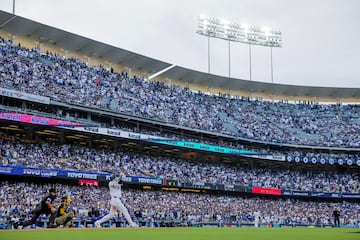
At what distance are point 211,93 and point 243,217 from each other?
87.3 ft

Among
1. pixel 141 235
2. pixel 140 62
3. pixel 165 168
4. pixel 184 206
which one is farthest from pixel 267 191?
pixel 141 235

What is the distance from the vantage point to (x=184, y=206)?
162 feet

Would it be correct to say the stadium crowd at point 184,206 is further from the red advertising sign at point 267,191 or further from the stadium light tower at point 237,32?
the stadium light tower at point 237,32

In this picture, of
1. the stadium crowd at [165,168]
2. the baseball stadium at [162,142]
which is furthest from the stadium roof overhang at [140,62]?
the stadium crowd at [165,168]

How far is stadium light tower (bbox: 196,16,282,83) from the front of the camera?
7100 cm

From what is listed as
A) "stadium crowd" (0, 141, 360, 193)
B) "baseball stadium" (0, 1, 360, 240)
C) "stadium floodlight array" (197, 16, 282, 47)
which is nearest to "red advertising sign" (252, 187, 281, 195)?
"baseball stadium" (0, 1, 360, 240)

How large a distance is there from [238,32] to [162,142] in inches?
1140

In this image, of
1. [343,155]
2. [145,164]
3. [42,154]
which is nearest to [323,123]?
[343,155]

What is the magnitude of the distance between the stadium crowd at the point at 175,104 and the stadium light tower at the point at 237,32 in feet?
30.5

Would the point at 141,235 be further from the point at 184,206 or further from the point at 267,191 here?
the point at 267,191

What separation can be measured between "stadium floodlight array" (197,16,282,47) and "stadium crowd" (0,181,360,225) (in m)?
25.6

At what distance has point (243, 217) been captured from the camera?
51.2 m

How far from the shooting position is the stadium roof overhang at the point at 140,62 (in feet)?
168

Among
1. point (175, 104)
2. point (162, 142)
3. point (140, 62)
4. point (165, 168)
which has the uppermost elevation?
point (140, 62)
